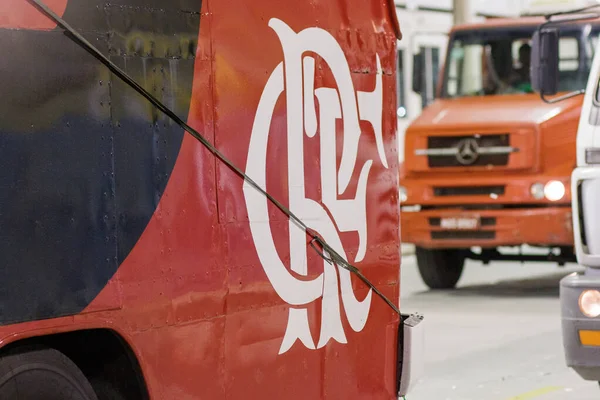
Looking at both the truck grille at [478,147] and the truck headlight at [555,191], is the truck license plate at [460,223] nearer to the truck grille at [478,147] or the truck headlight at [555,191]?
the truck grille at [478,147]

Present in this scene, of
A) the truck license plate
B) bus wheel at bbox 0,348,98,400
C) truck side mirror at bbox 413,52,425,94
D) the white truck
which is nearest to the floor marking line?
the white truck

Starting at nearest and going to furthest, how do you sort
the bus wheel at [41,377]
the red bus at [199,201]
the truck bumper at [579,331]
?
the bus wheel at [41,377] → the red bus at [199,201] → the truck bumper at [579,331]

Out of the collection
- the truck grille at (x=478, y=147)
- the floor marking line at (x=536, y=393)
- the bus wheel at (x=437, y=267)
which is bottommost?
the floor marking line at (x=536, y=393)

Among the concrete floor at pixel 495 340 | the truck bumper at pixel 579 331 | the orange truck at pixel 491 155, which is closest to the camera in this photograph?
the truck bumper at pixel 579 331

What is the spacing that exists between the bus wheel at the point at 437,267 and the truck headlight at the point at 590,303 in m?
8.60

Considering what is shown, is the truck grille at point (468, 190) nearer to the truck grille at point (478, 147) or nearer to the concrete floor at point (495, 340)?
the truck grille at point (478, 147)

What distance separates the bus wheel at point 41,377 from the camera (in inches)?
183

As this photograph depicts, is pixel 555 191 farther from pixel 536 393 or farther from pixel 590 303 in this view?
pixel 590 303

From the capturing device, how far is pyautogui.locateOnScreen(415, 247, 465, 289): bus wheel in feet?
53.2

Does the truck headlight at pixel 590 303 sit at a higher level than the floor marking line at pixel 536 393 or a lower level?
higher

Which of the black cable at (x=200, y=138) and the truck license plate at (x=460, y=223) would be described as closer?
the black cable at (x=200, y=138)

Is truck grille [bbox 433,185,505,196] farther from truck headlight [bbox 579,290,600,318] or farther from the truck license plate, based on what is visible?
truck headlight [bbox 579,290,600,318]

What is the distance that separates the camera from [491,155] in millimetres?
15375

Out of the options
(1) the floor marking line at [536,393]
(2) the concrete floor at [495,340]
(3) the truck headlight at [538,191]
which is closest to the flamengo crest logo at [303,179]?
(1) the floor marking line at [536,393]
